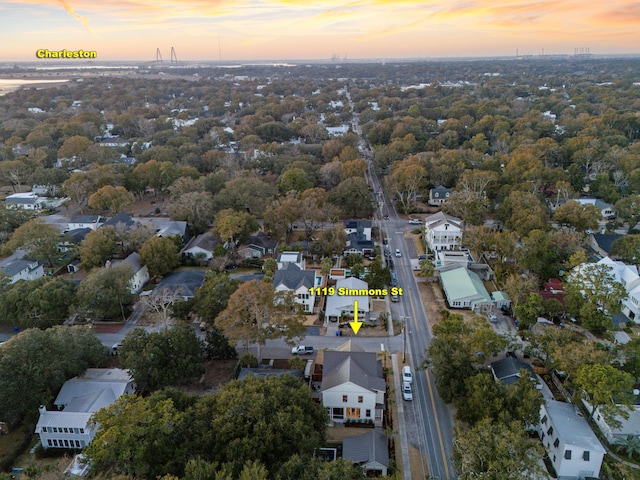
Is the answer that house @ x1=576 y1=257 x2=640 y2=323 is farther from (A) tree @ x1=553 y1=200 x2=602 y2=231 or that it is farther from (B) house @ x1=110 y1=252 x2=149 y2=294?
(B) house @ x1=110 y1=252 x2=149 y2=294

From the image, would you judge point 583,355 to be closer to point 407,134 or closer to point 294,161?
point 294,161

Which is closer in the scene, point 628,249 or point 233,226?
point 628,249

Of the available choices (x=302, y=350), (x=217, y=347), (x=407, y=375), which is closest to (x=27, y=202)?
(x=217, y=347)

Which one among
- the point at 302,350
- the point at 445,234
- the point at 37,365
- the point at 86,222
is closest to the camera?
the point at 37,365

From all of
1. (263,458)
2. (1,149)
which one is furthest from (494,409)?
(1,149)

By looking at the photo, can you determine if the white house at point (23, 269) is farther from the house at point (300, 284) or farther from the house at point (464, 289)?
the house at point (464, 289)

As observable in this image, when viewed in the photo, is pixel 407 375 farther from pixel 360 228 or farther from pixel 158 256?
pixel 158 256
